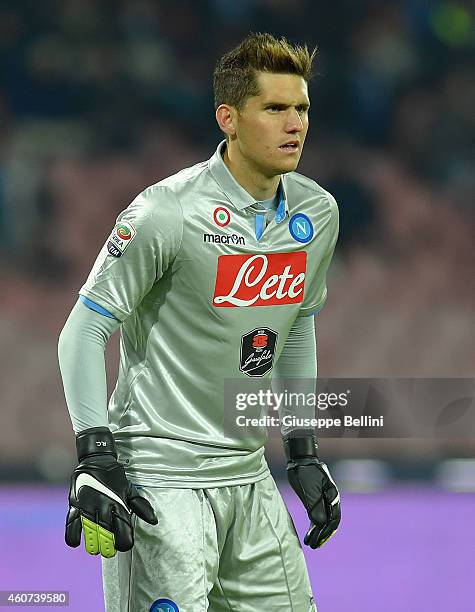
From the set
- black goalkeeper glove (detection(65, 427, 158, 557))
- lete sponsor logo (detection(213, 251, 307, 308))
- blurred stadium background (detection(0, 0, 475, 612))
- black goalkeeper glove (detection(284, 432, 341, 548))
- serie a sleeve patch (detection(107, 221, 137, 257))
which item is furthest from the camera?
blurred stadium background (detection(0, 0, 475, 612))

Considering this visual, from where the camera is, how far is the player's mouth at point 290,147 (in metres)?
2.39

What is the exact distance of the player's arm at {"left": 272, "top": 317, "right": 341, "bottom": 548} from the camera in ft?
8.66

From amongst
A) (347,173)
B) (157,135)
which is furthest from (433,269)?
(157,135)

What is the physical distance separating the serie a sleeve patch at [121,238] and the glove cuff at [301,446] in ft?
2.32

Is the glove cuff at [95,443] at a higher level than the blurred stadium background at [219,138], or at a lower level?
lower

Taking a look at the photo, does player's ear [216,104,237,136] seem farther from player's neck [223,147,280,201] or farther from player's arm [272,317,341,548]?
player's arm [272,317,341,548]

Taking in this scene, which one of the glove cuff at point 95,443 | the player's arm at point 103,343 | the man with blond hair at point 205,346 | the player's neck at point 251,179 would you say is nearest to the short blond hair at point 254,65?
the man with blond hair at point 205,346

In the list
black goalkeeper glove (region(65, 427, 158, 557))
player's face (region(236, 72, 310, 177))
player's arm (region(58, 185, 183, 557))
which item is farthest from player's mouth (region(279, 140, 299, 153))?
black goalkeeper glove (region(65, 427, 158, 557))

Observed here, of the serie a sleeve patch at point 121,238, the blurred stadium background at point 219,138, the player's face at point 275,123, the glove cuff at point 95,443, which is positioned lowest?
the glove cuff at point 95,443

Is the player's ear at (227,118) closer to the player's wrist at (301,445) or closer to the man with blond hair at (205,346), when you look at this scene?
the man with blond hair at (205,346)

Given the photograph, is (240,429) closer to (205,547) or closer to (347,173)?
(205,547)

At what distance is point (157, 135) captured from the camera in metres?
7.01

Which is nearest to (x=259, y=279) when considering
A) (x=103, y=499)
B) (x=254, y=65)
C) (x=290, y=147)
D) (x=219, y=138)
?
(x=290, y=147)

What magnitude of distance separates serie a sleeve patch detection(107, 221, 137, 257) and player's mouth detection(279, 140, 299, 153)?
1.22ft
